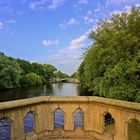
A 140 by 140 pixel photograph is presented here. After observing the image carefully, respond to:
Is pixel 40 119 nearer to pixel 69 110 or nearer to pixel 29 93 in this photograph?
pixel 69 110

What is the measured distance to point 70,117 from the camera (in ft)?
24.0

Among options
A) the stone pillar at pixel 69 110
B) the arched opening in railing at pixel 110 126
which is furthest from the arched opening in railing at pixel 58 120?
the stone pillar at pixel 69 110

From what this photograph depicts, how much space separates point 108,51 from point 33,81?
7350cm

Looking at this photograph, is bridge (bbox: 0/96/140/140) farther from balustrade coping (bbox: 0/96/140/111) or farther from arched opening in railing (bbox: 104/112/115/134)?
arched opening in railing (bbox: 104/112/115/134)

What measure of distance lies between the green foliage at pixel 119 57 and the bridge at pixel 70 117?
890 cm

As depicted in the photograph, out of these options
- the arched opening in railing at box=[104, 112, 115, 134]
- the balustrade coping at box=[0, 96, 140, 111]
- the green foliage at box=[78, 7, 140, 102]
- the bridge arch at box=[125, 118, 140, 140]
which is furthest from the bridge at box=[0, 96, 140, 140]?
the green foliage at box=[78, 7, 140, 102]

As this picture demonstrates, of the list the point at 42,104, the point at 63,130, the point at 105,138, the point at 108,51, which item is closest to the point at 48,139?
the point at 63,130

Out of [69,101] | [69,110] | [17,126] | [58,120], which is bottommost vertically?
[58,120]

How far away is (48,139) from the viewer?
734 centimetres

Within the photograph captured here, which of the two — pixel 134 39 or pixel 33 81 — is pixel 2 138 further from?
pixel 33 81

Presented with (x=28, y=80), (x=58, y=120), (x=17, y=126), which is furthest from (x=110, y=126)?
(x=28, y=80)

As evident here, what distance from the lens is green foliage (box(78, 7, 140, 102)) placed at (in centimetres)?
1639

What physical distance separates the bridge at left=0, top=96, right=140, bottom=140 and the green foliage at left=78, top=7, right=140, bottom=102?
8903mm

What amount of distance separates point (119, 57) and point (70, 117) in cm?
1053
